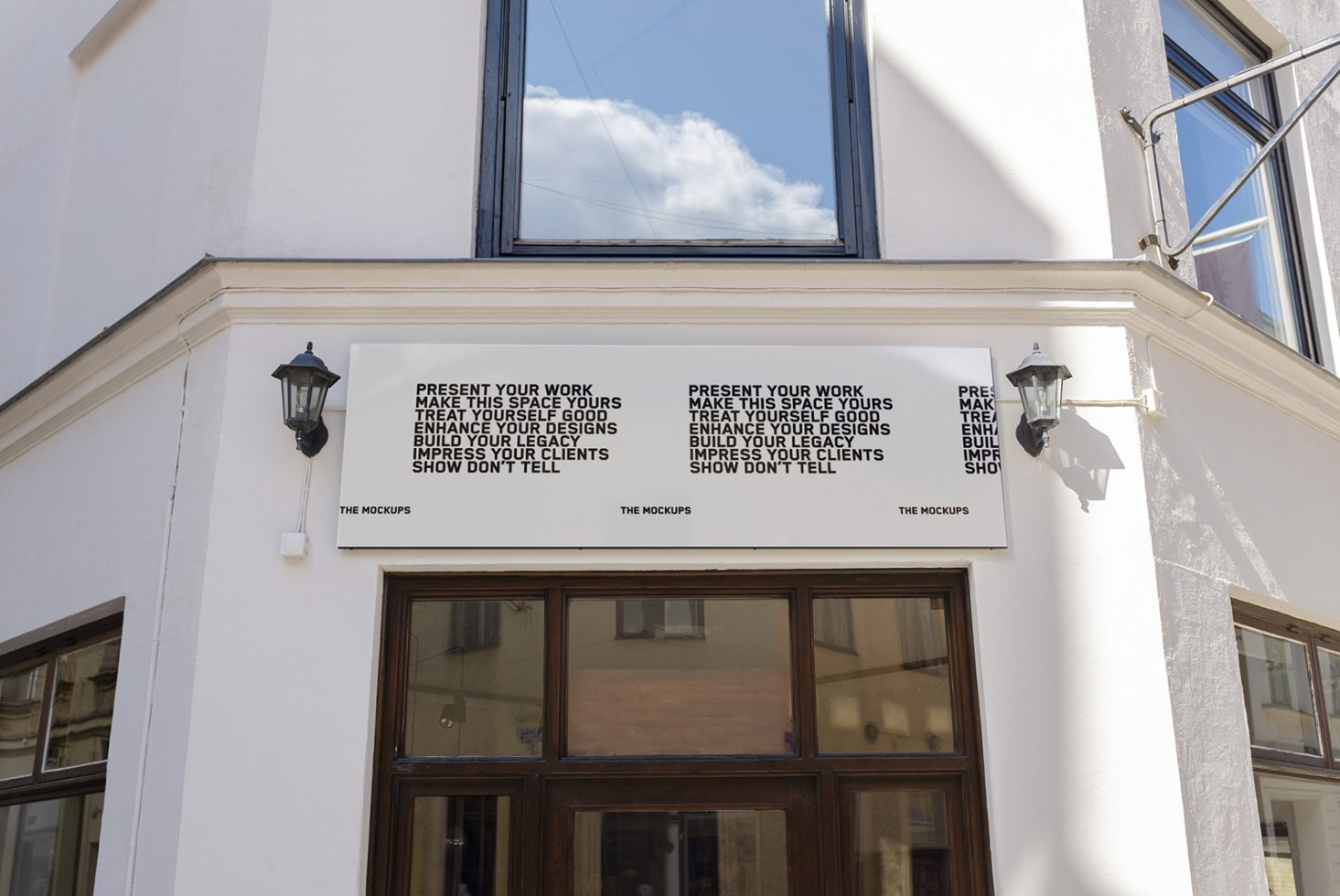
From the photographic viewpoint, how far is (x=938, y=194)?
6.07m

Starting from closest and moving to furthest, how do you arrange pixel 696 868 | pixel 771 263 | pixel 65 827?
pixel 696 868
pixel 771 263
pixel 65 827

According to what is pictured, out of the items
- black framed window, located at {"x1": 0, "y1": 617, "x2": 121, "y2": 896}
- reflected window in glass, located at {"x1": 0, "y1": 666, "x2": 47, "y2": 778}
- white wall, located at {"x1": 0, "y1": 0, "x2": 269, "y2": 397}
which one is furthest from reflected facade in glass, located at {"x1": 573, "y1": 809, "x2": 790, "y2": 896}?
reflected window in glass, located at {"x1": 0, "y1": 666, "x2": 47, "y2": 778}

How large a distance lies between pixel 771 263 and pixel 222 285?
7.77 ft

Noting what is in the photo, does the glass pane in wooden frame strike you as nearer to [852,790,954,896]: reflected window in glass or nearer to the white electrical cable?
[852,790,954,896]: reflected window in glass

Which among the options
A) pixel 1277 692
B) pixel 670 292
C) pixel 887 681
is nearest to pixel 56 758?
pixel 670 292

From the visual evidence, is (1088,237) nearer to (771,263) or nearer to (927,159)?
(927,159)

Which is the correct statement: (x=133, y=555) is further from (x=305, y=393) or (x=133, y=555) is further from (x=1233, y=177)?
(x=1233, y=177)

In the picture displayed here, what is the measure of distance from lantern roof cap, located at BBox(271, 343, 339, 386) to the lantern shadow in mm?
2989

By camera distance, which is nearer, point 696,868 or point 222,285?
point 696,868

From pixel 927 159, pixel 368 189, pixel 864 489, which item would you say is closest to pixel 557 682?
pixel 864 489

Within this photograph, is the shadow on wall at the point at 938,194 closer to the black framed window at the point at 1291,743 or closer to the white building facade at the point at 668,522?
the white building facade at the point at 668,522

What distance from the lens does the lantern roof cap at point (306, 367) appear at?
214 inches

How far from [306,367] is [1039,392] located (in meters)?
2.98

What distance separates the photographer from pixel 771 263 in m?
5.77
